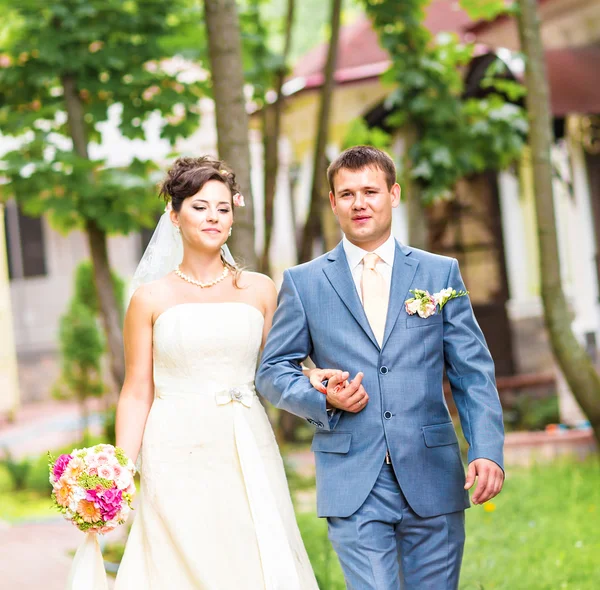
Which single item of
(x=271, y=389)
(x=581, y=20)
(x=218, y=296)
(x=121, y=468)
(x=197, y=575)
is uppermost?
(x=581, y=20)

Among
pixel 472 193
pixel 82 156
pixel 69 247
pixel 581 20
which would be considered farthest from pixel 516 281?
pixel 69 247

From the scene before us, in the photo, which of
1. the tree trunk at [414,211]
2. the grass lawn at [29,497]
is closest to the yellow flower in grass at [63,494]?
the tree trunk at [414,211]

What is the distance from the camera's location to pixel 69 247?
2391 centimetres

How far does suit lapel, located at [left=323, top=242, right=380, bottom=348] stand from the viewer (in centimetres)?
369

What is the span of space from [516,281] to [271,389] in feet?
34.2

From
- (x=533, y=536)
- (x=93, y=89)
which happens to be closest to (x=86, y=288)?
(x=93, y=89)

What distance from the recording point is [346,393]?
3.47 meters

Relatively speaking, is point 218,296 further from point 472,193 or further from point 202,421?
point 472,193

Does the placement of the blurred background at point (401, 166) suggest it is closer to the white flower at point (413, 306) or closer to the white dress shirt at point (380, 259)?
the white dress shirt at point (380, 259)

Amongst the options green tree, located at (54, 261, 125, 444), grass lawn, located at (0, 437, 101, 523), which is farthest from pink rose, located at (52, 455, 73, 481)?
green tree, located at (54, 261, 125, 444)

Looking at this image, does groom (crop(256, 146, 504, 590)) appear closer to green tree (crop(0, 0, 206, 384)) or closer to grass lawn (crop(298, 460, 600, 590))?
grass lawn (crop(298, 460, 600, 590))

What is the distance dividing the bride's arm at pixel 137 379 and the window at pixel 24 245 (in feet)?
65.6

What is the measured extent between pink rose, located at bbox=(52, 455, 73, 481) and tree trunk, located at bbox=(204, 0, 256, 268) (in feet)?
6.44

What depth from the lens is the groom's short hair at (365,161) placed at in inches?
147
